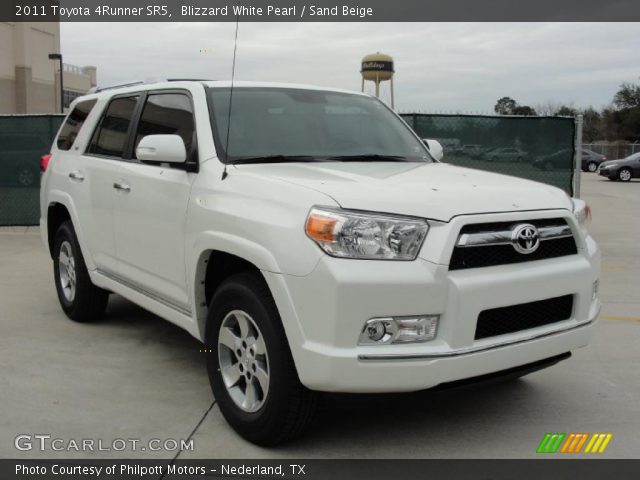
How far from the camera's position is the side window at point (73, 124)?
19.9ft

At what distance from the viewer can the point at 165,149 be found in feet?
13.4

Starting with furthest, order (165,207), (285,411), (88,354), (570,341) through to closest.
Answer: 1. (88,354)
2. (165,207)
3. (570,341)
4. (285,411)

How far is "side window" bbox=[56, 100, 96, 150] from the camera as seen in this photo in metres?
6.07

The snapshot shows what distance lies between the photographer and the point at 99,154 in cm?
555

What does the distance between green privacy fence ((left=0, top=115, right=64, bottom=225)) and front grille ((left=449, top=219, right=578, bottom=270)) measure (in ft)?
31.2

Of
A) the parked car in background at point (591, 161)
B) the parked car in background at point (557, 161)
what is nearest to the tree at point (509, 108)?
the parked car in background at point (591, 161)

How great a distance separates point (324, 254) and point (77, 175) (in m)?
3.30

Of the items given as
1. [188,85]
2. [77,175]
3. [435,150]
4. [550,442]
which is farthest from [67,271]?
[550,442]

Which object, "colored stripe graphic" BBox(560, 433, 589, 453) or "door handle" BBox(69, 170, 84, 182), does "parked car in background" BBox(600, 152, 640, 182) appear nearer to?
"door handle" BBox(69, 170, 84, 182)

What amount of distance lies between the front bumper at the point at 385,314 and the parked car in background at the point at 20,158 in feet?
30.0

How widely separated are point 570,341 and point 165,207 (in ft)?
8.17

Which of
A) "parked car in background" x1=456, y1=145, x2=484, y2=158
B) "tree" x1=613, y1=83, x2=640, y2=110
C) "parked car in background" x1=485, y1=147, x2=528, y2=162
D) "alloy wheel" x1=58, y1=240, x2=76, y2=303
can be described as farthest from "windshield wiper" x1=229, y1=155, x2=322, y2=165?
"tree" x1=613, y1=83, x2=640, y2=110
